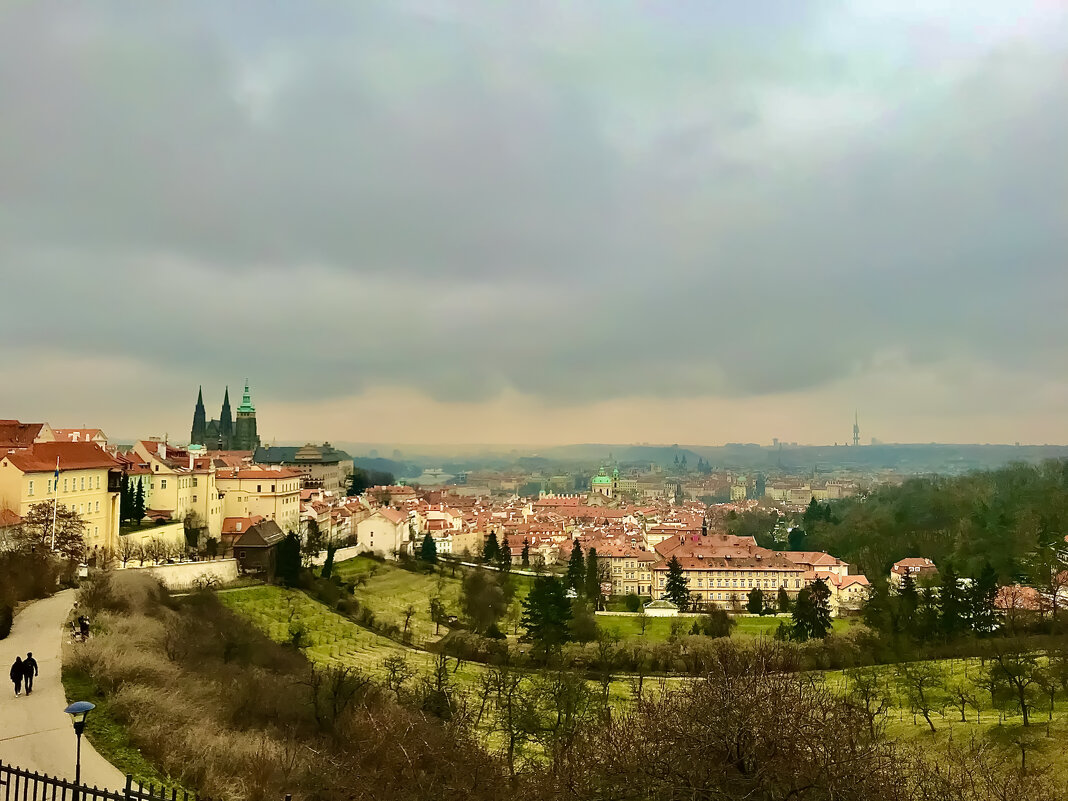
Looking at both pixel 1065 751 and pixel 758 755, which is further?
pixel 1065 751

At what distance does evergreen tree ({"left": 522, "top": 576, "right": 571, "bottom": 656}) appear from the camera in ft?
131

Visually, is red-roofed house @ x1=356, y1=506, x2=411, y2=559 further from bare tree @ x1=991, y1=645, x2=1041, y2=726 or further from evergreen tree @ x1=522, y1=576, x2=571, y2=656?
bare tree @ x1=991, y1=645, x2=1041, y2=726

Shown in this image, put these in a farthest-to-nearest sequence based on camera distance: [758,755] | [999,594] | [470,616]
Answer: [999,594], [470,616], [758,755]

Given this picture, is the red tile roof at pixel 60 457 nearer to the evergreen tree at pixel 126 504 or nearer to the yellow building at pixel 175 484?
the evergreen tree at pixel 126 504

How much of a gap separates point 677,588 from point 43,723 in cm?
5509

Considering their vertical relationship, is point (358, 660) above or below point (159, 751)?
below

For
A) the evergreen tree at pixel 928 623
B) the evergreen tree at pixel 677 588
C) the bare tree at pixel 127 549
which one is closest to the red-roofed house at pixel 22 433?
the bare tree at pixel 127 549

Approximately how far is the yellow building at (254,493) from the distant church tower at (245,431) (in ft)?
229

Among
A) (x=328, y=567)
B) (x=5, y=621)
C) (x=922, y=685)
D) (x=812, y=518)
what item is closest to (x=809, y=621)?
(x=922, y=685)

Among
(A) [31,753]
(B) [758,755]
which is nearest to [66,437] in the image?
(A) [31,753]

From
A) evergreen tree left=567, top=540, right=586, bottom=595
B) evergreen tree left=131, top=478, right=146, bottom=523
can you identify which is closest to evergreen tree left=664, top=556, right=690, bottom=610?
evergreen tree left=567, top=540, right=586, bottom=595

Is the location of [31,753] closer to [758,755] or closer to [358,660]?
[758,755]

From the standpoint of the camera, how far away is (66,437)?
40.1 meters

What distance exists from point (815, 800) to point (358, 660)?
89.9 ft
